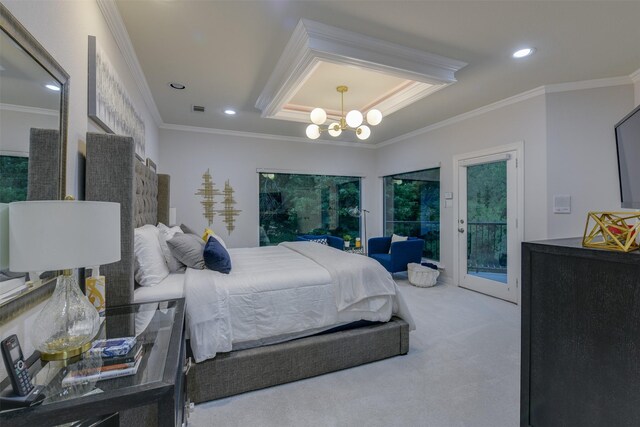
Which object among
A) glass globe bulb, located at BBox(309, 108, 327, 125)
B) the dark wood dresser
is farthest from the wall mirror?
glass globe bulb, located at BBox(309, 108, 327, 125)

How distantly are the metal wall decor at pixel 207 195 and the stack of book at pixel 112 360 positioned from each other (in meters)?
4.08

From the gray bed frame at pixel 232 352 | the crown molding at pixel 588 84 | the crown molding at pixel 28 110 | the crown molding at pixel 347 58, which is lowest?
the gray bed frame at pixel 232 352

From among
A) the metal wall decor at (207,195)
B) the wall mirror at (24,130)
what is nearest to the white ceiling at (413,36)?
the wall mirror at (24,130)

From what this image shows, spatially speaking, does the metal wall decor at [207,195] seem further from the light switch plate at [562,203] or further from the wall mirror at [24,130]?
the light switch plate at [562,203]

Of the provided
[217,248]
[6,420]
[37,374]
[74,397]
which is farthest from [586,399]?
[217,248]

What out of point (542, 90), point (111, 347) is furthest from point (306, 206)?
point (111, 347)

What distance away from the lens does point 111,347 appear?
112 cm

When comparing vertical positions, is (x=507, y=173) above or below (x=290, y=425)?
above

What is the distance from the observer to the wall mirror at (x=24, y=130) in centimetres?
92

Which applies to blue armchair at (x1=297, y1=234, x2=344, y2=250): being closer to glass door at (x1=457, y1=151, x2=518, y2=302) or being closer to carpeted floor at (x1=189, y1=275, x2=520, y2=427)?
glass door at (x1=457, y1=151, x2=518, y2=302)

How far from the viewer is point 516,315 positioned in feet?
11.1

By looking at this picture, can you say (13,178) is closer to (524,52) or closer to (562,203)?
(524,52)

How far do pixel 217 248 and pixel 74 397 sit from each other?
1.48m

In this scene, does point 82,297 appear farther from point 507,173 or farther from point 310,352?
point 507,173
